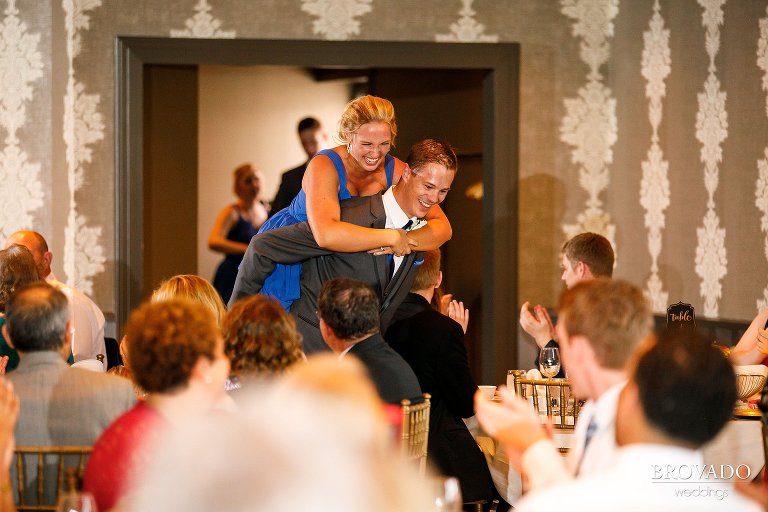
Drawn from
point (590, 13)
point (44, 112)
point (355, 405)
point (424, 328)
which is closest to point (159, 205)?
point (44, 112)

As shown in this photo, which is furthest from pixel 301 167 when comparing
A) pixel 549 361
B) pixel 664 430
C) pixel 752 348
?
pixel 664 430

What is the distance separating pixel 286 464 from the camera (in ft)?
3.24

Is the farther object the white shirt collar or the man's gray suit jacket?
the white shirt collar

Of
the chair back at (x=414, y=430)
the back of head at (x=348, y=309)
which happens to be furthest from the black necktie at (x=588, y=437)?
the back of head at (x=348, y=309)

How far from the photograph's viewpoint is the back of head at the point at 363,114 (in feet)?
12.2

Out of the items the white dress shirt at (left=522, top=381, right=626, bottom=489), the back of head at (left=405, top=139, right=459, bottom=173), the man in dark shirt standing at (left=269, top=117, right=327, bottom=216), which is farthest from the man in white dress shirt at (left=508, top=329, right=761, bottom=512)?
the man in dark shirt standing at (left=269, top=117, right=327, bottom=216)

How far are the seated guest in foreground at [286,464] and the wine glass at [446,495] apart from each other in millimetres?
784

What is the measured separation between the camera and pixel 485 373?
6070 millimetres

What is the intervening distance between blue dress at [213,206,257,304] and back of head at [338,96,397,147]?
13.1ft

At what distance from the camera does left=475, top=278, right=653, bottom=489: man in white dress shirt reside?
1957 millimetres

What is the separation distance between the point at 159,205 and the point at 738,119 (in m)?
4.30

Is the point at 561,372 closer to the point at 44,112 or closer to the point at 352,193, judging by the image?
the point at 352,193

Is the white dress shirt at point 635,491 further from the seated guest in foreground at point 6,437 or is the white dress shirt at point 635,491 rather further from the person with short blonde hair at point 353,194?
the person with short blonde hair at point 353,194

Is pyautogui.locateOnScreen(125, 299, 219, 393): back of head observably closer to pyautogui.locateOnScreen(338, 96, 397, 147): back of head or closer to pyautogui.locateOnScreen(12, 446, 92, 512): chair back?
pyautogui.locateOnScreen(12, 446, 92, 512): chair back
